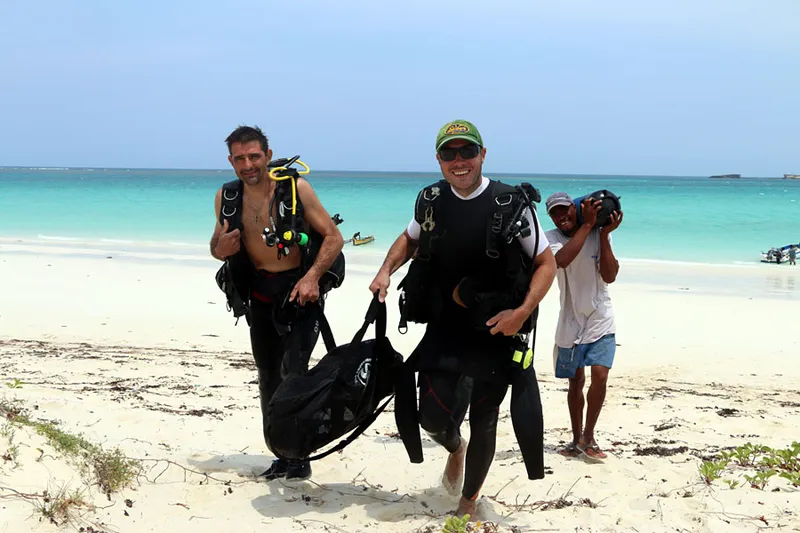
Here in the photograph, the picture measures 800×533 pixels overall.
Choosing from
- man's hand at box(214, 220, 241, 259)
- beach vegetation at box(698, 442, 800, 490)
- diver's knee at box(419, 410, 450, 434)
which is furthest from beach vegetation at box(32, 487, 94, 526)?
beach vegetation at box(698, 442, 800, 490)

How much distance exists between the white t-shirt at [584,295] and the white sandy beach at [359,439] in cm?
82

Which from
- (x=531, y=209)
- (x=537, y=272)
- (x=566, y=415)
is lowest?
(x=566, y=415)

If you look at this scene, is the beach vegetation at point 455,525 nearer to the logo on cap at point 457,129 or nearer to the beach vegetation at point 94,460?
the beach vegetation at point 94,460

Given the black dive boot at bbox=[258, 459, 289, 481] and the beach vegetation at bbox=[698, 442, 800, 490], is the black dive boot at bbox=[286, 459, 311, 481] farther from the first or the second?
the beach vegetation at bbox=[698, 442, 800, 490]

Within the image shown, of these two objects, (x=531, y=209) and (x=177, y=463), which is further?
(x=177, y=463)

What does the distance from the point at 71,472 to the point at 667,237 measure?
2748 centimetres

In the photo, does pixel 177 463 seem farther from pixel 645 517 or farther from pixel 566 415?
pixel 566 415

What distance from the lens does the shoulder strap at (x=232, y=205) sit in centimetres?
435

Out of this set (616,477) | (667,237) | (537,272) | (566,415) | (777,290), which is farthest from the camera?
(667,237)

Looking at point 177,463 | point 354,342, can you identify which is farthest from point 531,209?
point 177,463

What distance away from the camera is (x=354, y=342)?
3912 mm

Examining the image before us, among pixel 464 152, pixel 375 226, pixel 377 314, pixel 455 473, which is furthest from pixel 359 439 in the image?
pixel 375 226

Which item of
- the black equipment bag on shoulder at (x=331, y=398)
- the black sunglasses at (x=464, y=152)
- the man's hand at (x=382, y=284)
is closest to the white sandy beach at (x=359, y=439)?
the black equipment bag on shoulder at (x=331, y=398)

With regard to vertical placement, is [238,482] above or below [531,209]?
below
